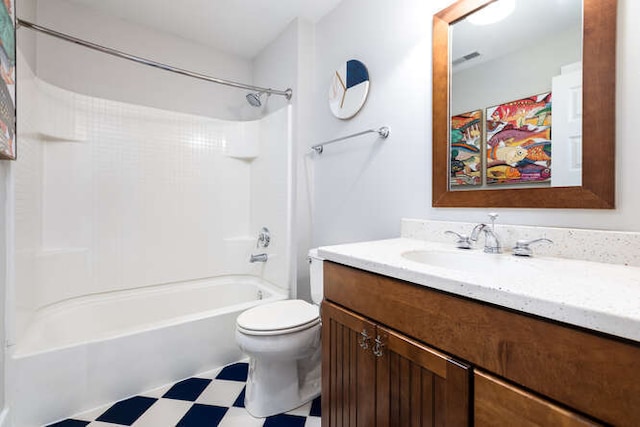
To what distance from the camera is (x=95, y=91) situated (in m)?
2.01

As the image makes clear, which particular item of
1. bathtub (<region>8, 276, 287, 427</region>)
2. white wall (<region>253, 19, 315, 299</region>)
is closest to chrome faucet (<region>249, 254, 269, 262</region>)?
bathtub (<region>8, 276, 287, 427</region>)

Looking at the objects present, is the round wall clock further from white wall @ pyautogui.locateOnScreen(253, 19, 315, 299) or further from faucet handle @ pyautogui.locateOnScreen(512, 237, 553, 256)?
faucet handle @ pyautogui.locateOnScreen(512, 237, 553, 256)

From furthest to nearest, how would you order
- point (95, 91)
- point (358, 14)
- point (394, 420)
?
1. point (95, 91)
2. point (358, 14)
3. point (394, 420)

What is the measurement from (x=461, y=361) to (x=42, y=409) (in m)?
1.79

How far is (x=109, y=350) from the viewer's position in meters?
1.45

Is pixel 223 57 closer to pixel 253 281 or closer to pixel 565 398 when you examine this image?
pixel 253 281

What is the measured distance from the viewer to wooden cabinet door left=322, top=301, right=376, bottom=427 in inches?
35.2

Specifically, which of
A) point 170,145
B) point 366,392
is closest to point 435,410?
point 366,392

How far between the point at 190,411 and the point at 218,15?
2.42 metres

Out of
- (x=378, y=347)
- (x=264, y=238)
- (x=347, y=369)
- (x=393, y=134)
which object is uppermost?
(x=393, y=134)

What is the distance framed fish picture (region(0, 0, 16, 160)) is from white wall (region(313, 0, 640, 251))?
1.49m

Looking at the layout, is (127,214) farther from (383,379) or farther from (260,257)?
→ (383,379)

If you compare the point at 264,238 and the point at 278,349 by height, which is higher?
the point at 264,238

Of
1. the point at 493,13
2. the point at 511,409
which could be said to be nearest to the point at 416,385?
the point at 511,409
